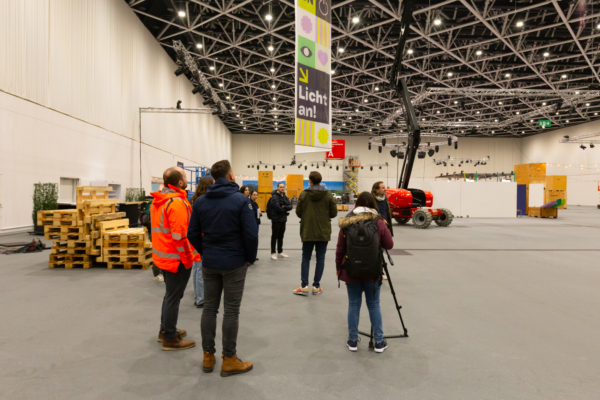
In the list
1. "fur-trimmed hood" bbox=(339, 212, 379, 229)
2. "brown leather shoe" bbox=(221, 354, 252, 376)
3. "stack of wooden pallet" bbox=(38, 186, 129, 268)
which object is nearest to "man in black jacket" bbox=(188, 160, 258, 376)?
"brown leather shoe" bbox=(221, 354, 252, 376)

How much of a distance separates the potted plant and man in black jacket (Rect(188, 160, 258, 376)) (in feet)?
35.5

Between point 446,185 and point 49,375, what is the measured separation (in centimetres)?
2055

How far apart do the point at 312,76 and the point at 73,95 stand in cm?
1127

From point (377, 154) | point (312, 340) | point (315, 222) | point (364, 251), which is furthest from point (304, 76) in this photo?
point (377, 154)

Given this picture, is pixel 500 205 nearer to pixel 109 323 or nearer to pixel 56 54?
pixel 109 323

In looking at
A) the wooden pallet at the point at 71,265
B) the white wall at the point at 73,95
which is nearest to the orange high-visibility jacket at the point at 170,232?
the wooden pallet at the point at 71,265

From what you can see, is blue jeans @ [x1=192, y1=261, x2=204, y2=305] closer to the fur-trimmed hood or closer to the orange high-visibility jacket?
the orange high-visibility jacket

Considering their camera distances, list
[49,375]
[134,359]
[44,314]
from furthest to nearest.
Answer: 1. [44,314]
2. [134,359]
3. [49,375]

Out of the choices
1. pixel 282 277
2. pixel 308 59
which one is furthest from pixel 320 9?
pixel 282 277

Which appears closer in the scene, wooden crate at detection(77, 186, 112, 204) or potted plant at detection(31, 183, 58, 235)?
wooden crate at detection(77, 186, 112, 204)

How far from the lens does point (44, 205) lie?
10.6 metres

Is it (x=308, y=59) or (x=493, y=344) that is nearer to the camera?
(x=493, y=344)

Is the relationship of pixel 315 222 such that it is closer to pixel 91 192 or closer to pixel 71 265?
pixel 71 265

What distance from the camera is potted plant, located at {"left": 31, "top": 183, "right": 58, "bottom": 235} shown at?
10.6 meters
